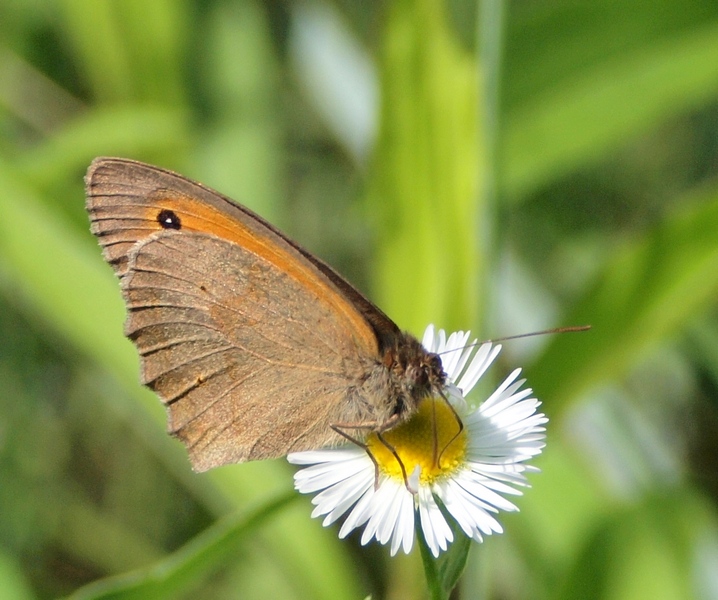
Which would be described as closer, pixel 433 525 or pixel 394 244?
pixel 433 525

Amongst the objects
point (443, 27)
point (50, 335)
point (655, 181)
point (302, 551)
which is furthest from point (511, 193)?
point (50, 335)

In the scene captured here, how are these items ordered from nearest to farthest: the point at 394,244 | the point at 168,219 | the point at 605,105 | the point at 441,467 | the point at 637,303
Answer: the point at 441,467
the point at 168,219
the point at 637,303
the point at 394,244
the point at 605,105

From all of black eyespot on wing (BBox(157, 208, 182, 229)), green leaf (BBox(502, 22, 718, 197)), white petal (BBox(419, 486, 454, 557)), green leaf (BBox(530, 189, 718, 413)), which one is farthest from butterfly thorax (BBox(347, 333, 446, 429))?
green leaf (BBox(502, 22, 718, 197))

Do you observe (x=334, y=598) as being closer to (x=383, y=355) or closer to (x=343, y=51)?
(x=383, y=355)

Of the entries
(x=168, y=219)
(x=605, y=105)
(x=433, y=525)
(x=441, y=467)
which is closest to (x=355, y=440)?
(x=441, y=467)

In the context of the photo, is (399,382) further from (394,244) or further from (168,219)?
(394,244)

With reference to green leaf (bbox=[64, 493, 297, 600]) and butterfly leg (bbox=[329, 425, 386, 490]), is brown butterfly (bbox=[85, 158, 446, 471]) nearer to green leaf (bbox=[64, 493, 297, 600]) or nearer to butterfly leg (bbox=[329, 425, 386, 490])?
butterfly leg (bbox=[329, 425, 386, 490])
